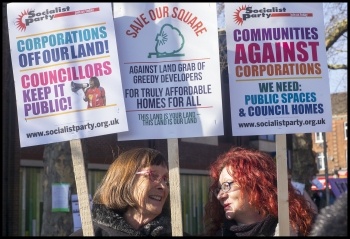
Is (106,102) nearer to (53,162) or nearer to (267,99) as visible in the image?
(267,99)

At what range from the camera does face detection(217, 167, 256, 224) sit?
3.64 meters

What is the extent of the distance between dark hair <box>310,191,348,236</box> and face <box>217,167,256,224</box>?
76.0 inches

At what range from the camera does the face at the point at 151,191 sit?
361cm

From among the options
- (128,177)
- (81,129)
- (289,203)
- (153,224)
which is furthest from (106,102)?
(289,203)

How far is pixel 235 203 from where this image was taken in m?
3.66

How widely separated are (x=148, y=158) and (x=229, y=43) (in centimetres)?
78

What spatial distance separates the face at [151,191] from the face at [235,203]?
31cm

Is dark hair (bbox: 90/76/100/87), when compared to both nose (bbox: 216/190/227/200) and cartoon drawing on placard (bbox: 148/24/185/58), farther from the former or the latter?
nose (bbox: 216/190/227/200)

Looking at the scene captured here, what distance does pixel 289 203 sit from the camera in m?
3.64

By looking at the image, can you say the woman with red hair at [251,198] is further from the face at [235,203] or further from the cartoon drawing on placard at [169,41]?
the cartoon drawing on placard at [169,41]

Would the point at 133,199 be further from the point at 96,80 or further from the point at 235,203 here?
the point at 96,80

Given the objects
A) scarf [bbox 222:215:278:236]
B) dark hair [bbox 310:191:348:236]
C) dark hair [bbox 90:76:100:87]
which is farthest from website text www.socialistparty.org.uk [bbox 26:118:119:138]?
dark hair [bbox 310:191:348:236]

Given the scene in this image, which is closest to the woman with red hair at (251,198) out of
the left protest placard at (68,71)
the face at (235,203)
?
the face at (235,203)

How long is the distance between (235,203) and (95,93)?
96 centimetres
